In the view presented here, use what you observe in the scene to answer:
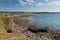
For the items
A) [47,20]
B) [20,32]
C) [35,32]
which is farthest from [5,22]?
[47,20]

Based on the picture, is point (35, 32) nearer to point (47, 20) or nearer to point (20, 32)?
point (20, 32)

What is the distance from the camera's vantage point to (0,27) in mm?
6898

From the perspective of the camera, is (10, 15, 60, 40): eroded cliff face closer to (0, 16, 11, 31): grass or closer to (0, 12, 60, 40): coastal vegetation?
(0, 12, 60, 40): coastal vegetation

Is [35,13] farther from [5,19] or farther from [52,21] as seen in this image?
[5,19]

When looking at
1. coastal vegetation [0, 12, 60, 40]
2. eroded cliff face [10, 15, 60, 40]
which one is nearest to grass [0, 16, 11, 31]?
coastal vegetation [0, 12, 60, 40]

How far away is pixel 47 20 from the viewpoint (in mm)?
11398

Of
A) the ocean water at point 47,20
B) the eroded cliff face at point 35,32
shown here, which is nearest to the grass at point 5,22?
the eroded cliff face at point 35,32

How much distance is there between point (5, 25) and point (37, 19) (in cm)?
408

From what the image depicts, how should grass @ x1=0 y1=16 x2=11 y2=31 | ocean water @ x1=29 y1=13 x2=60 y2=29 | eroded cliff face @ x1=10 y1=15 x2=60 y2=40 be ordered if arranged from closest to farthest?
grass @ x1=0 y1=16 x2=11 y2=31, eroded cliff face @ x1=10 y1=15 x2=60 y2=40, ocean water @ x1=29 y1=13 x2=60 y2=29

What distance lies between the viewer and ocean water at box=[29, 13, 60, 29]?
10.9 metres

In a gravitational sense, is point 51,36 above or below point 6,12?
below

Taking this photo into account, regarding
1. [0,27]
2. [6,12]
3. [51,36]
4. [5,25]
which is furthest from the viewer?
[6,12]

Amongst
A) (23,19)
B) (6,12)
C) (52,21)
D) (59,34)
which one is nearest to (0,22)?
(6,12)

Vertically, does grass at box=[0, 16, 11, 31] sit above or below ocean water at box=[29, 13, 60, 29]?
above
